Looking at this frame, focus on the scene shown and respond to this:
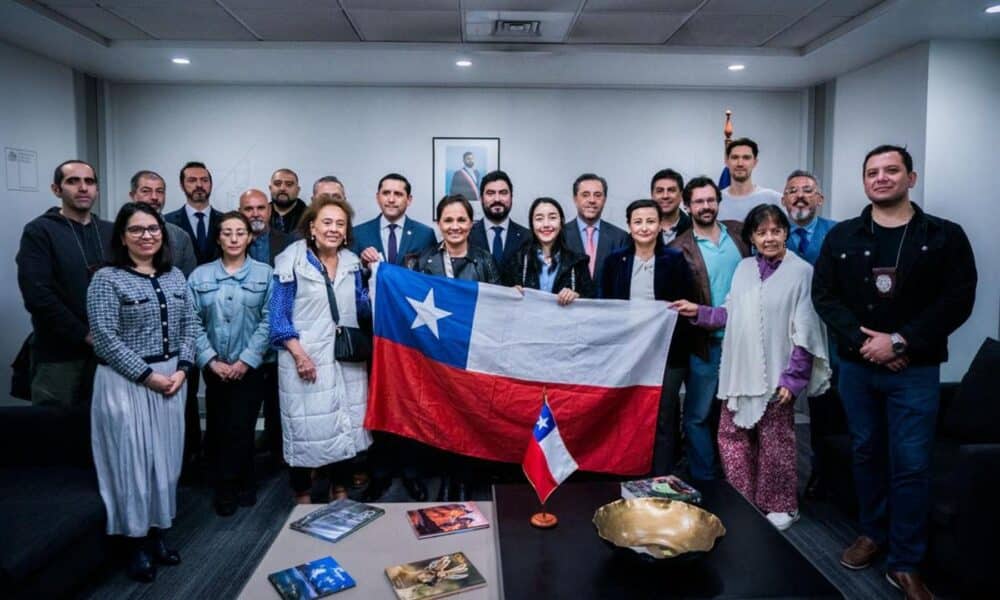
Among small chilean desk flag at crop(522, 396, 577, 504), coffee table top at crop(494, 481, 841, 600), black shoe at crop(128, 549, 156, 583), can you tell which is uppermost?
small chilean desk flag at crop(522, 396, 577, 504)

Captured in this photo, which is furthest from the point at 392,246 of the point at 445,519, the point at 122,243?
the point at 445,519

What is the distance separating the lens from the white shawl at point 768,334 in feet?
9.87

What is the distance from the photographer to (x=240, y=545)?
309cm

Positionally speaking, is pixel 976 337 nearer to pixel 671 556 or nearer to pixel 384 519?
pixel 671 556

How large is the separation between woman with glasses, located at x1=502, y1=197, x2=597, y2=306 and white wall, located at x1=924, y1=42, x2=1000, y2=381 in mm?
2619

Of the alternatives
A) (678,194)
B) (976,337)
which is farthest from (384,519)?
(976,337)

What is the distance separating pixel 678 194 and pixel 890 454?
1827mm

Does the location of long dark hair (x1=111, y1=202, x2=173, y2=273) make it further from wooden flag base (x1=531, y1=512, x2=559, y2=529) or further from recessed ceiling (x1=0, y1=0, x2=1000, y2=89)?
wooden flag base (x1=531, y1=512, x2=559, y2=529)

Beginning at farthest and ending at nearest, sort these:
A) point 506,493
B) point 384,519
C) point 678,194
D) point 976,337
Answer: point 976,337 → point 678,194 → point 506,493 → point 384,519

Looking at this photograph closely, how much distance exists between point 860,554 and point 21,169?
5648mm

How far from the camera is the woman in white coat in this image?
123 inches

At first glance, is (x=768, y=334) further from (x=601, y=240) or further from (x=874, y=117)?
(x=874, y=117)

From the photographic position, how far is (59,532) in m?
2.44

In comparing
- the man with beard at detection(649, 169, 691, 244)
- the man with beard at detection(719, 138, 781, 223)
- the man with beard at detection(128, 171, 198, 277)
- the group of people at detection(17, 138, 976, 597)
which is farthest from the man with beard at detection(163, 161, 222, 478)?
the man with beard at detection(719, 138, 781, 223)
